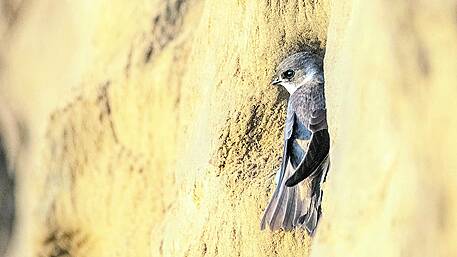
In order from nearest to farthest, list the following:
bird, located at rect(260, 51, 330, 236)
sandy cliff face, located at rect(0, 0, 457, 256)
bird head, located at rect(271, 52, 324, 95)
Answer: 1. sandy cliff face, located at rect(0, 0, 457, 256)
2. bird, located at rect(260, 51, 330, 236)
3. bird head, located at rect(271, 52, 324, 95)

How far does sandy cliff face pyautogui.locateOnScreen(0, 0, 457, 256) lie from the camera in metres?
1.41

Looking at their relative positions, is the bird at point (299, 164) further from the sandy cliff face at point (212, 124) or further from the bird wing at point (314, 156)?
the sandy cliff face at point (212, 124)

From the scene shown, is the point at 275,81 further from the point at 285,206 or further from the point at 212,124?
the point at 285,206

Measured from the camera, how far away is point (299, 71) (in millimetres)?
2479

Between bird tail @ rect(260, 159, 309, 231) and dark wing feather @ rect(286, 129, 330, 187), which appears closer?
dark wing feather @ rect(286, 129, 330, 187)

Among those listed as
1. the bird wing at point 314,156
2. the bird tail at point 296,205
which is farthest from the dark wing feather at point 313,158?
the bird tail at point 296,205

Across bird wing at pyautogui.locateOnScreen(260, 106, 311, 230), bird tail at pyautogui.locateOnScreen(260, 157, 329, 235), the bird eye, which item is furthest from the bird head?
bird tail at pyautogui.locateOnScreen(260, 157, 329, 235)

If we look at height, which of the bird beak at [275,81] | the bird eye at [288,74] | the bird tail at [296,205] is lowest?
the bird tail at [296,205]

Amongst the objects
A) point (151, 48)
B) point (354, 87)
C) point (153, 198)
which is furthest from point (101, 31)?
point (354, 87)

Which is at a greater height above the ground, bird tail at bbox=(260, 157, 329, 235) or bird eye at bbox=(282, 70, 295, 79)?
bird eye at bbox=(282, 70, 295, 79)

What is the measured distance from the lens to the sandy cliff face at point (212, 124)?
55.4 inches

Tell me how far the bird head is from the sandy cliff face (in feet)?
0.18

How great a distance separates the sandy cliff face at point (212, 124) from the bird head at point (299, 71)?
0.18 feet

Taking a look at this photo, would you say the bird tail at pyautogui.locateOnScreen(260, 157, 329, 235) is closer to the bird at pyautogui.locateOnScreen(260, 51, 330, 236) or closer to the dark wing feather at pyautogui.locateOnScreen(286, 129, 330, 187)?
the bird at pyautogui.locateOnScreen(260, 51, 330, 236)
